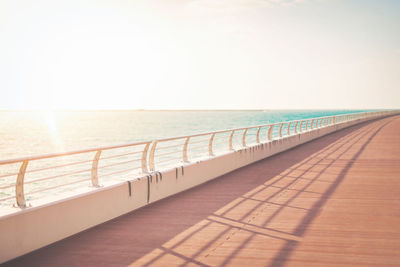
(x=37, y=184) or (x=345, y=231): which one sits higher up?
(x=345, y=231)

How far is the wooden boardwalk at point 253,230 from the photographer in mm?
4934

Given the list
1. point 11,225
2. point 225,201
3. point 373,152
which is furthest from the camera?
point 373,152

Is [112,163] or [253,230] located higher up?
[253,230]

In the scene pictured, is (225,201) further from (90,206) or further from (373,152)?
(373,152)

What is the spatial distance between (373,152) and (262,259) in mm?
15698

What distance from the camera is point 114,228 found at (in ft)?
20.8

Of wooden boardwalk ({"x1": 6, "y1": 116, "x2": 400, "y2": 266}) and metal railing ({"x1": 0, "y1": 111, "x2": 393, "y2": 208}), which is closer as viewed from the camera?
wooden boardwalk ({"x1": 6, "y1": 116, "x2": 400, "y2": 266})

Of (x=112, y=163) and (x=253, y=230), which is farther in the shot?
(x=112, y=163)

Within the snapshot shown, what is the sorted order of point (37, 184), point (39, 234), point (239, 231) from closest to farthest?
1. point (39, 234)
2. point (239, 231)
3. point (37, 184)

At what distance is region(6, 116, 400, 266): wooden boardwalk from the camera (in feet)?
16.2

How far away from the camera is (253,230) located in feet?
19.9

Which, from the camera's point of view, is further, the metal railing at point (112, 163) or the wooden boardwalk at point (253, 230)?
the metal railing at point (112, 163)

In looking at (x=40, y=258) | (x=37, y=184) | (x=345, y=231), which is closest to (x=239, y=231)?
(x=345, y=231)

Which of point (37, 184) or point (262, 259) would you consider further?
point (37, 184)
